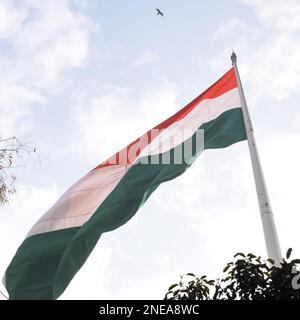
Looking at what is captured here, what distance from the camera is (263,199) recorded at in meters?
8.01

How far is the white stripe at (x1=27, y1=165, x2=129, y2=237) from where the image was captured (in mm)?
9984

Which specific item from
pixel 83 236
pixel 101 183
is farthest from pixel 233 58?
pixel 83 236

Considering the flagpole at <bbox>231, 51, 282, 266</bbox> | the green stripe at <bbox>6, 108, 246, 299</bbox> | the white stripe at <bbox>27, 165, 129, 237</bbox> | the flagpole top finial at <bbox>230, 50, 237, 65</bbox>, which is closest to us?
the flagpole at <bbox>231, 51, 282, 266</bbox>

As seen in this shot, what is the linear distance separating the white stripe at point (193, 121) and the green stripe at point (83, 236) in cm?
27

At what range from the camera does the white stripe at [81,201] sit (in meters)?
Result: 9.98

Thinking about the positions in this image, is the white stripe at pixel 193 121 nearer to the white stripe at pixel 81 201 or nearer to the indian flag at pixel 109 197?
the indian flag at pixel 109 197

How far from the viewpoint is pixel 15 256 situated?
32.6 ft

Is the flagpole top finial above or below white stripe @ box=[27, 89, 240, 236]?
above

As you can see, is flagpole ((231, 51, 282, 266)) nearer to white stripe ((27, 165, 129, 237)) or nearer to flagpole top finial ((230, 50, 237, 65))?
flagpole top finial ((230, 50, 237, 65))

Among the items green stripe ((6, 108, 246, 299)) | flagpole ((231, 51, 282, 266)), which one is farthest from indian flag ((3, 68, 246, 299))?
flagpole ((231, 51, 282, 266))

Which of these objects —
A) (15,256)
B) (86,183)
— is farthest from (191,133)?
(15,256)

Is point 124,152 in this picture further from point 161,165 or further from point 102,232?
point 102,232

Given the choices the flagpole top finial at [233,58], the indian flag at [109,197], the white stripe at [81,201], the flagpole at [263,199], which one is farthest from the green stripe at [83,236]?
the flagpole top finial at [233,58]
